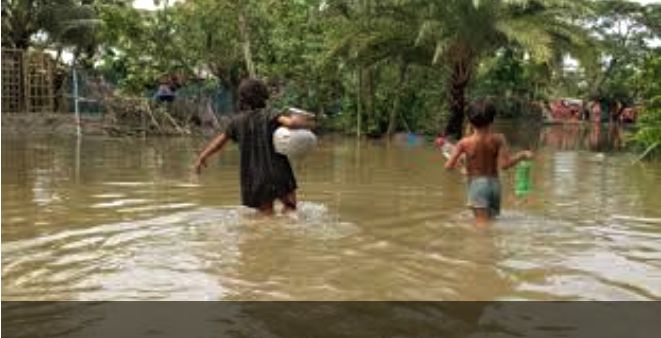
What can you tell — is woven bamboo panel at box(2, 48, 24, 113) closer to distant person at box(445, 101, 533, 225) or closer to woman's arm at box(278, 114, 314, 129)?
woman's arm at box(278, 114, 314, 129)

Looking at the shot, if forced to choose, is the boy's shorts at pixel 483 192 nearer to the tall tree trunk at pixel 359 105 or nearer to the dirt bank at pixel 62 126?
the tall tree trunk at pixel 359 105

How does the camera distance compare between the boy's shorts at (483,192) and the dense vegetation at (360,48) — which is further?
the dense vegetation at (360,48)

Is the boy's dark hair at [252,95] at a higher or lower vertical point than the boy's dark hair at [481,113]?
higher

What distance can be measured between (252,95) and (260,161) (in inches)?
21.0

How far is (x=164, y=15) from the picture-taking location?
24.0 m

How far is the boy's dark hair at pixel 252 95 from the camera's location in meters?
7.51

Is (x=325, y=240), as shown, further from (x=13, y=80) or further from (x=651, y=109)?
(x=13, y=80)

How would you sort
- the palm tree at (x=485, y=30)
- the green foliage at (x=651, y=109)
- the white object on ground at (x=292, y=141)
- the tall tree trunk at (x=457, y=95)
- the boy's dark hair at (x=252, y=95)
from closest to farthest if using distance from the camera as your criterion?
the white object on ground at (x=292, y=141) < the boy's dark hair at (x=252, y=95) < the green foliage at (x=651, y=109) < the palm tree at (x=485, y=30) < the tall tree trunk at (x=457, y=95)

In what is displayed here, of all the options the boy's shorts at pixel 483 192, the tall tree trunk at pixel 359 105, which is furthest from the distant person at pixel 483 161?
the tall tree trunk at pixel 359 105

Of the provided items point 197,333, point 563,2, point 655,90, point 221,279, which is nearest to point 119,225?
point 221,279

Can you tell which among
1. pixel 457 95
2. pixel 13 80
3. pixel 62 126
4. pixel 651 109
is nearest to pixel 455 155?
pixel 651 109

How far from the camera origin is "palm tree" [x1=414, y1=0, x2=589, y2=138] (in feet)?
65.4

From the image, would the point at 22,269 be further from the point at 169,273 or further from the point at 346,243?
the point at 346,243

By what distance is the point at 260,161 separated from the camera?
24.7 ft
